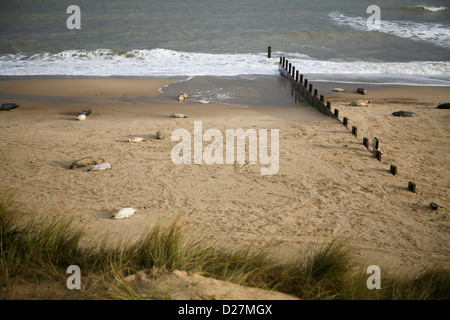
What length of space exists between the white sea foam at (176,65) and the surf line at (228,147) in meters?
9.93

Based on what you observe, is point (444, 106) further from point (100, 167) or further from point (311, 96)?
point (100, 167)

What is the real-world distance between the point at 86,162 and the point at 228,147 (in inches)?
136

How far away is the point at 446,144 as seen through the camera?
34.6ft

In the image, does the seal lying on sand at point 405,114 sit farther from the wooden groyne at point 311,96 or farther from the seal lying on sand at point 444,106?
the wooden groyne at point 311,96

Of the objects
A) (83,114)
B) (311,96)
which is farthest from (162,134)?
(311,96)

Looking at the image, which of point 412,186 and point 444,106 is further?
point 444,106

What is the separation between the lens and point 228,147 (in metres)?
10.1

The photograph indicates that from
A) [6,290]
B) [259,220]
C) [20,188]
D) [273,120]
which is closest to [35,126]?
[20,188]

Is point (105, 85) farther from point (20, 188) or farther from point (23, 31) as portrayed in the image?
point (23, 31)

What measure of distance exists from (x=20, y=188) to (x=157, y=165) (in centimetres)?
281

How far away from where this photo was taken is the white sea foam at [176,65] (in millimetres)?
21000

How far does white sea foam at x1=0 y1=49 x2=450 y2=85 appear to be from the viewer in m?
21.0

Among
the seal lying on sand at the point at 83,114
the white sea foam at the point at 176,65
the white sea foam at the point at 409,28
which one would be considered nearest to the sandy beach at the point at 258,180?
the seal lying on sand at the point at 83,114

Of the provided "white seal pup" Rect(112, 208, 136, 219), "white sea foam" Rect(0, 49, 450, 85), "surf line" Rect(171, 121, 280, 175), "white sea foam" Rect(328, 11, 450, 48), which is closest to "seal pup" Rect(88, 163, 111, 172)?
"surf line" Rect(171, 121, 280, 175)
